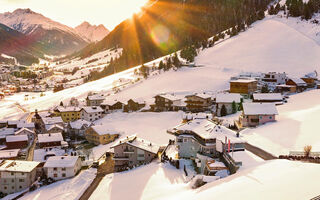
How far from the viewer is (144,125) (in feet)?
189

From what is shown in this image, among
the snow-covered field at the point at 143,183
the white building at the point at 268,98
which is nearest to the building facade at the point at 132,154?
the snow-covered field at the point at 143,183

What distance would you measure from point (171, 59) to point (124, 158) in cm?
8325

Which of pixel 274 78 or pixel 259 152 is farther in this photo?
pixel 274 78

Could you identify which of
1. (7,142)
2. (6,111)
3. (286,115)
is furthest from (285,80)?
(6,111)

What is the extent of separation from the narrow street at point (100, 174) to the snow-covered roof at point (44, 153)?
10361mm

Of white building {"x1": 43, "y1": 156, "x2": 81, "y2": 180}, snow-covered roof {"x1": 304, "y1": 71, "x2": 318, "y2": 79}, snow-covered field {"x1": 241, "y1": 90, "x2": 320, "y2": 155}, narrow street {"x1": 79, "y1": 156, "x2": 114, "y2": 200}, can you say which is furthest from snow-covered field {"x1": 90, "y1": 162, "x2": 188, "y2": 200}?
snow-covered roof {"x1": 304, "y1": 71, "x2": 318, "y2": 79}

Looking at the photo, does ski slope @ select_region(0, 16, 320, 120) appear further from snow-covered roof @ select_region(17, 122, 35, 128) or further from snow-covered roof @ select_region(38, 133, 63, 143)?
Result: snow-covered roof @ select_region(38, 133, 63, 143)

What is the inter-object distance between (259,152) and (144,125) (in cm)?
3010

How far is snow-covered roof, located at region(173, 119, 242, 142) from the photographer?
32.7 m

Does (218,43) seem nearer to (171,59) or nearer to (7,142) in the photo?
(171,59)

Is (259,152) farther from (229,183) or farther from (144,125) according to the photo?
(144,125)

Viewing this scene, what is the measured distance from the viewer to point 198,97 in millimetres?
65688

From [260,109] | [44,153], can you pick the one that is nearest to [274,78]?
[260,109]

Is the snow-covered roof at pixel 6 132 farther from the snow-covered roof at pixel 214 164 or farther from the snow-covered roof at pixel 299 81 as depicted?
the snow-covered roof at pixel 299 81
